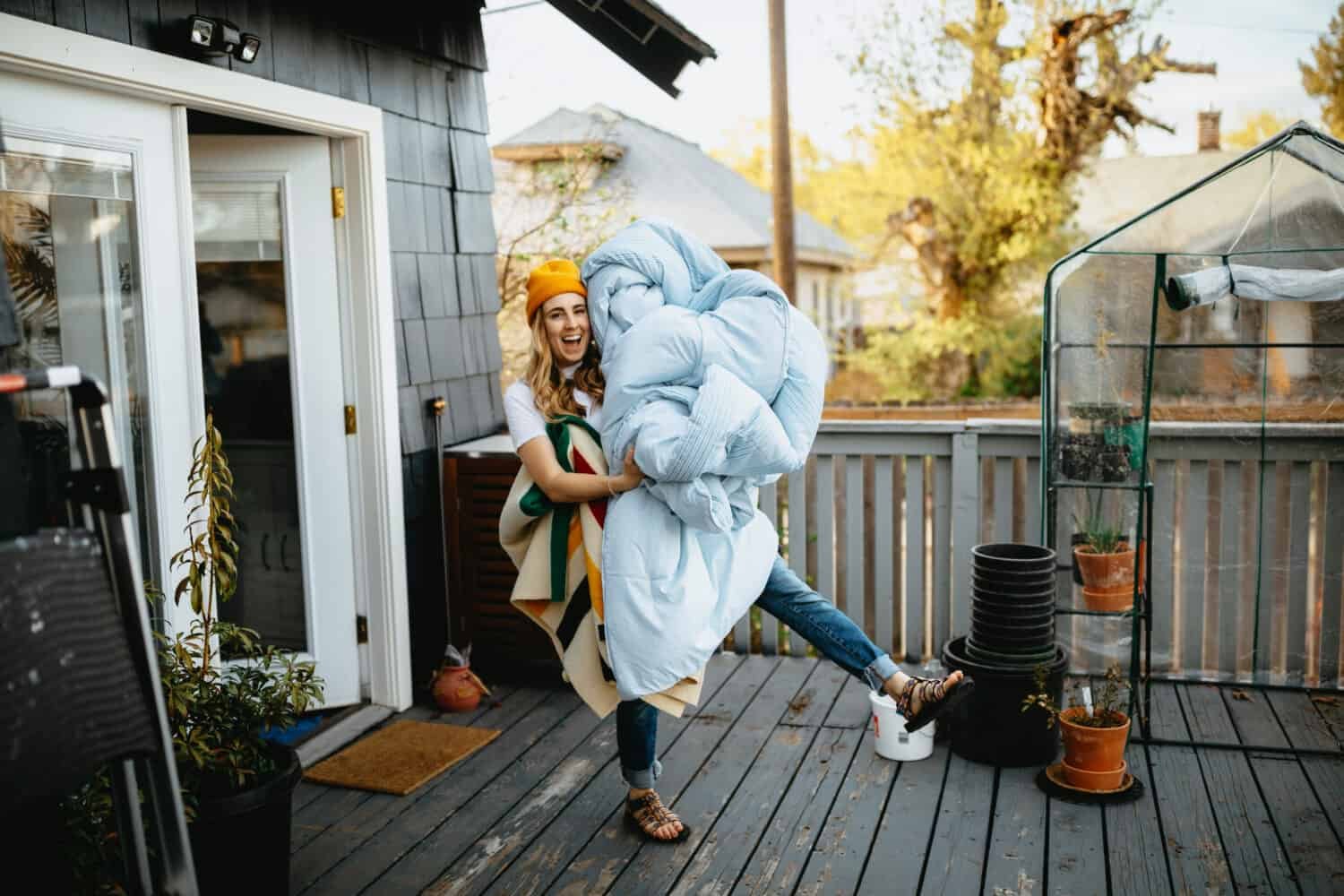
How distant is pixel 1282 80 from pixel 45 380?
81.5 feet

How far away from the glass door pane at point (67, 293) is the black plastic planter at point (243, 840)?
763 millimetres

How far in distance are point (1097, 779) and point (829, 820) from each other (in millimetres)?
746

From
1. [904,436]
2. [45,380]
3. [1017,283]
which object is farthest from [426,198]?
[1017,283]

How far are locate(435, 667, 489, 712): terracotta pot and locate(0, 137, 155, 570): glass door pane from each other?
3.71 ft

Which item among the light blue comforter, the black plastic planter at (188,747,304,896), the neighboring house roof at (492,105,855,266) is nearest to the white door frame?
the black plastic planter at (188,747,304,896)

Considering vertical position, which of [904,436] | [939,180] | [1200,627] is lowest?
[1200,627]

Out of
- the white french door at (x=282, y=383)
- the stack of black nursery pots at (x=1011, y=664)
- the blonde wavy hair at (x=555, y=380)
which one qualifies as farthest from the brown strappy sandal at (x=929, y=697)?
the white french door at (x=282, y=383)

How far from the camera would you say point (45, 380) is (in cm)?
156

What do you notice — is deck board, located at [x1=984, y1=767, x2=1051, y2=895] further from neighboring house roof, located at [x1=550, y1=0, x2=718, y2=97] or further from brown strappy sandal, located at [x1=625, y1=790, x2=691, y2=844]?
neighboring house roof, located at [x1=550, y1=0, x2=718, y2=97]

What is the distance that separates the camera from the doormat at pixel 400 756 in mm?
3270

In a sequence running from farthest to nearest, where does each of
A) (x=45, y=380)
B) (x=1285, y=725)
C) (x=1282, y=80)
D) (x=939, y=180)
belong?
(x=1282, y=80)
(x=939, y=180)
(x=1285, y=725)
(x=45, y=380)

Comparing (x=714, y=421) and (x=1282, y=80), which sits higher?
(x=1282, y=80)

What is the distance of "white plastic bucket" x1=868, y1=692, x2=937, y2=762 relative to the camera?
333cm

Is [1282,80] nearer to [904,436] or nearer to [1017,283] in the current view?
[1017,283]
